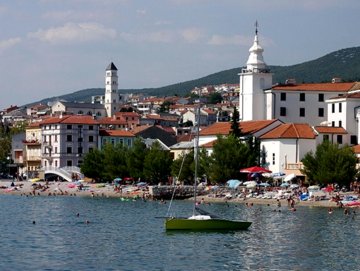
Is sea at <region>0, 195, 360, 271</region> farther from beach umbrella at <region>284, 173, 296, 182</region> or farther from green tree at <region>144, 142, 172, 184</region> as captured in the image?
green tree at <region>144, 142, 172, 184</region>

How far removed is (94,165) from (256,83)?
23193 millimetres

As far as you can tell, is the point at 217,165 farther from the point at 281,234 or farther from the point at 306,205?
the point at 281,234

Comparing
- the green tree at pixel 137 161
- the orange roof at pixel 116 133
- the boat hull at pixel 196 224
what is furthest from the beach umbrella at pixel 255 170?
the orange roof at pixel 116 133

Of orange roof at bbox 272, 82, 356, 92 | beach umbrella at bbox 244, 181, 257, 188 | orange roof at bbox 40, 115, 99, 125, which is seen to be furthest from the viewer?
orange roof at bbox 40, 115, 99, 125

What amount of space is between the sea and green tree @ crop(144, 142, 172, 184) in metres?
26.5

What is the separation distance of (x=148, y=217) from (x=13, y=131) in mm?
104316

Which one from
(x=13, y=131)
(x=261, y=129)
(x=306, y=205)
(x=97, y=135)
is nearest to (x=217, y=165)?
(x=261, y=129)

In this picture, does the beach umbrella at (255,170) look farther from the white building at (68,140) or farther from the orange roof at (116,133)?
the orange roof at (116,133)

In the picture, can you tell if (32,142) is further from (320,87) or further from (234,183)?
(234,183)

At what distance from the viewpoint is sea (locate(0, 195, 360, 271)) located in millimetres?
46156

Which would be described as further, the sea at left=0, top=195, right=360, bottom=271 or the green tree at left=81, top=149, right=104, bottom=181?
the green tree at left=81, top=149, right=104, bottom=181

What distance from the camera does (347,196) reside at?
8119 cm

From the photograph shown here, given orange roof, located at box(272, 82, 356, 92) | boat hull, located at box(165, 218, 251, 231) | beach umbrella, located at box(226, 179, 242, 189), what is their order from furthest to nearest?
orange roof, located at box(272, 82, 356, 92), beach umbrella, located at box(226, 179, 242, 189), boat hull, located at box(165, 218, 251, 231)

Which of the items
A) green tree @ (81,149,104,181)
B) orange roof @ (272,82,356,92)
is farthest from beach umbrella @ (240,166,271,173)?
green tree @ (81,149,104,181)
